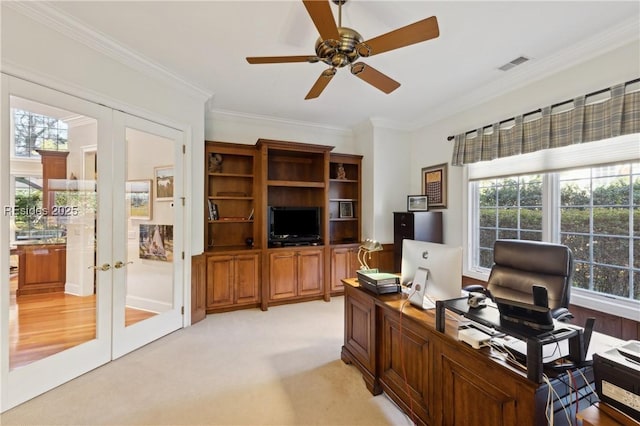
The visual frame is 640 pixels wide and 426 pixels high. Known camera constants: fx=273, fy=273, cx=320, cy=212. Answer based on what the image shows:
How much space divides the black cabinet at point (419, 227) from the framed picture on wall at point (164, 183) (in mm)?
3106

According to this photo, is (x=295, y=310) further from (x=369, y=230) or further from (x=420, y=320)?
(x=420, y=320)

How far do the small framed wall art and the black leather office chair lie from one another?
1.86 metres

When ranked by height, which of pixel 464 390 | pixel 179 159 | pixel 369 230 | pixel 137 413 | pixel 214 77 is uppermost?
pixel 214 77

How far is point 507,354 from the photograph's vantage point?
123cm

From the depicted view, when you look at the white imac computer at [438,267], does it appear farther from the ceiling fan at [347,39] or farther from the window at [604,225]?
the window at [604,225]

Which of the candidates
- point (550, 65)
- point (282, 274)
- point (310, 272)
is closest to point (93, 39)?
point (282, 274)

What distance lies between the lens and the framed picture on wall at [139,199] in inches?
107

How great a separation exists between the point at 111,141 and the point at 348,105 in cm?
284

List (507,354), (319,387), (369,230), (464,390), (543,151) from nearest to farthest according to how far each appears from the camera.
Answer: (507,354)
(464,390)
(319,387)
(543,151)
(369,230)

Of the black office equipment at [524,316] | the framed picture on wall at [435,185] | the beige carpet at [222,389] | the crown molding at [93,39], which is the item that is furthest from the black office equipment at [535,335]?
the crown molding at [93,39]

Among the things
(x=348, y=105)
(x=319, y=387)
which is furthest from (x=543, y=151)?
(x=319, y=387)

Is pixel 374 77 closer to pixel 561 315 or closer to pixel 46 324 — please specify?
pixel 561 315

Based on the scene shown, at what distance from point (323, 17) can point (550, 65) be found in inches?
98.9

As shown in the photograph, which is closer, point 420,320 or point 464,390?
point 464,390
